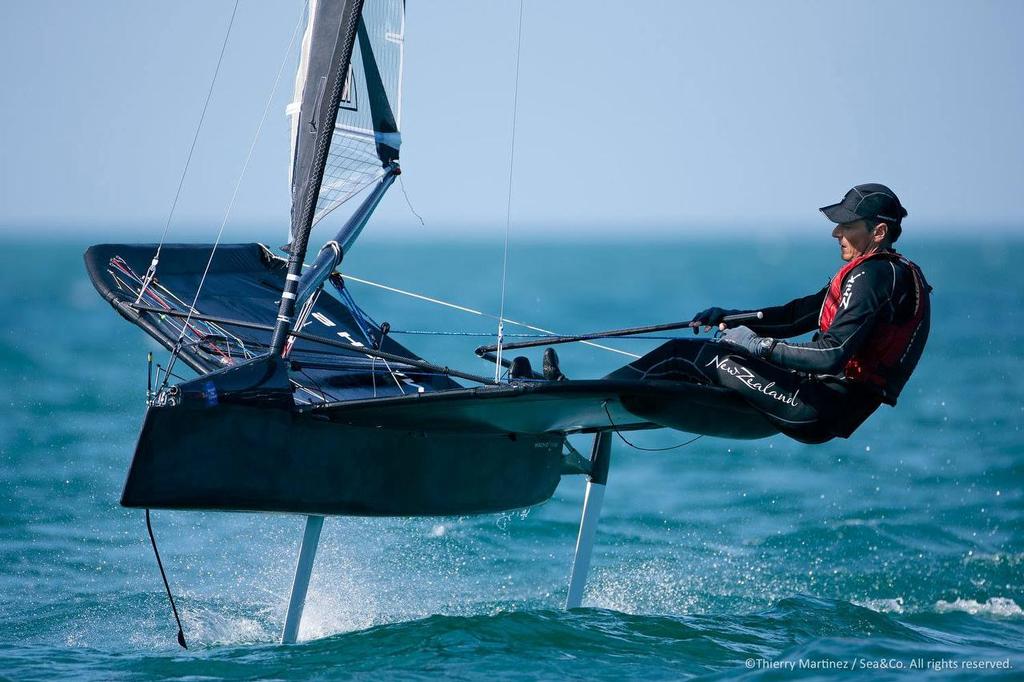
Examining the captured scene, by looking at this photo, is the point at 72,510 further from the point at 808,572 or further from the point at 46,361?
the point at 46,361

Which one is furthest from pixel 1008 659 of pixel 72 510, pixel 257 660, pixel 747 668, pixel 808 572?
pixel 72 510

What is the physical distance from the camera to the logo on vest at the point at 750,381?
405 centimetres

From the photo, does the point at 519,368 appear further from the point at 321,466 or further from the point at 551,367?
the point at 321,466

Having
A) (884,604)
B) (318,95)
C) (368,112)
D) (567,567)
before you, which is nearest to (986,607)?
(884,604)

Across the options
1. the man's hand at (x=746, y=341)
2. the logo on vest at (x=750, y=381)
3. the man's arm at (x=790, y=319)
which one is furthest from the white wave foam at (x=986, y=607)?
the man's hand at (x=746, y=341)

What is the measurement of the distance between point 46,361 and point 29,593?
9679mm

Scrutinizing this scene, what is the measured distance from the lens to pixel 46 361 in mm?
14484

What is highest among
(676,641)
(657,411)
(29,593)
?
(657,411)

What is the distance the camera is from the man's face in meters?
4.10

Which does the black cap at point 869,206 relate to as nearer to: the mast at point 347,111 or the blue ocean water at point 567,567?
the blue ocean water at point 567,567

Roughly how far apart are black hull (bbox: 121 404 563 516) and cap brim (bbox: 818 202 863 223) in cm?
162

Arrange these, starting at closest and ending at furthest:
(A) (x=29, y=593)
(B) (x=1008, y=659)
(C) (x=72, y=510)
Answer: (B) (x=1008, y=659) < (A) (x=29, y=593) < (C) (x=72, y=510)

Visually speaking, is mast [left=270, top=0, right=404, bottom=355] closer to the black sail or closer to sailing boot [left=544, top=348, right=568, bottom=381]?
the black sail

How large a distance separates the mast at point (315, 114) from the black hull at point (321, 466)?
0.34 meters
